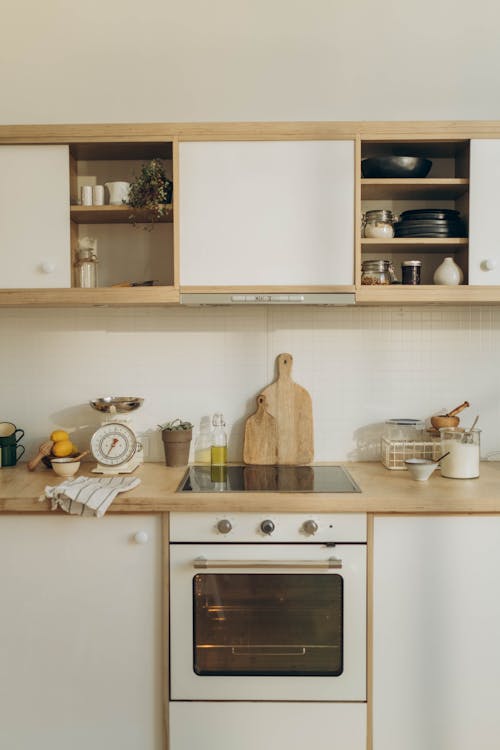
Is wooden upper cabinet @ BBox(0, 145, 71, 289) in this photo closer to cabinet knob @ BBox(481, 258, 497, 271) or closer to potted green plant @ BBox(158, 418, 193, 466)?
potted green plant @ BBox(158, 418, 193, 466)

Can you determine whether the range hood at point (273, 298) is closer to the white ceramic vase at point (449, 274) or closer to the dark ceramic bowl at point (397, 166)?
the white ceramic vase at point (449, 274)

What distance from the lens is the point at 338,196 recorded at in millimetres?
2396

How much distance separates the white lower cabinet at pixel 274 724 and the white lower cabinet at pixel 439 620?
0.32 ft

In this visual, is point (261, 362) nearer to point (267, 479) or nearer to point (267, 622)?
point (267, 479)

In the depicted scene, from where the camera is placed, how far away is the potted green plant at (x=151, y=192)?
2.42 meters

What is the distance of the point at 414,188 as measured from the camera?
251 centimetres

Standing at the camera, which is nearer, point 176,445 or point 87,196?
point 87,196

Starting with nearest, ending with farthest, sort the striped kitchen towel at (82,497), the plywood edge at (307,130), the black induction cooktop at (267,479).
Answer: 1. the striped kitchen towel at (82,497)
2. the black induction cooktop at (267,479)
3. the plywood edge at (307,130)

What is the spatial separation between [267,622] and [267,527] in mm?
317

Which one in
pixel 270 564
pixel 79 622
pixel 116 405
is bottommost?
pixel 79 622

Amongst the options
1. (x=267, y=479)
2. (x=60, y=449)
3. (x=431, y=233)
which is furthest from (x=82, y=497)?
(x=431, y=233)

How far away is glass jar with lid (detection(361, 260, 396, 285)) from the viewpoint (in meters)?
2.47

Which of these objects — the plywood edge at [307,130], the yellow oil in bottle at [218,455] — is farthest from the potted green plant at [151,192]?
the yellow oil in bottle at [218,455]

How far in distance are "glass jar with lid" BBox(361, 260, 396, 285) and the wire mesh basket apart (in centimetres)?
63
